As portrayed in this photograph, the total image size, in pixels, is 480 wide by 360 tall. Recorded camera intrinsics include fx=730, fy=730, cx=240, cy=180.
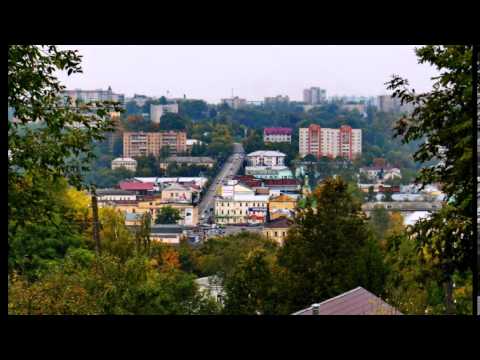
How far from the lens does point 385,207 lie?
6301 mm

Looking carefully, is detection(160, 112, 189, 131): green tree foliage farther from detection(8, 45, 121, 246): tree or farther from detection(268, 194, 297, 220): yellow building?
detection(8, 45, 121, 246): tree

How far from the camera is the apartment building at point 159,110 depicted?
19.2ft

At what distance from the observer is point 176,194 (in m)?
5.34

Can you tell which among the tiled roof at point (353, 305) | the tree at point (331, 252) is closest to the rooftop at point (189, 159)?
the tree at point (331, 252)

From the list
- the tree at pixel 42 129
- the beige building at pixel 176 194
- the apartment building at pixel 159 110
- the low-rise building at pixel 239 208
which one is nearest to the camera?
the tree at pixel 42 129

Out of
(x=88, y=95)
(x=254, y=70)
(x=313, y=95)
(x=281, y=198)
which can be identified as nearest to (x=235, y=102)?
(x=254, y=70)

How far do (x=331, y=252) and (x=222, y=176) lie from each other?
1.76 meters

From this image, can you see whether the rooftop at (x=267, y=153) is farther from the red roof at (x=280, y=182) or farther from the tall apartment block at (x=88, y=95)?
the tall apartment block at (x=88, y=95)

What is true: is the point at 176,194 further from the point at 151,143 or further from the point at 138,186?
the point at 151,143

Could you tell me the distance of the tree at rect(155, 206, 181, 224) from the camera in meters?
5.27

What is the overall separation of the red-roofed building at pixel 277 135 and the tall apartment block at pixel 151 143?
663mm

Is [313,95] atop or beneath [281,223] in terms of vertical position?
atop
